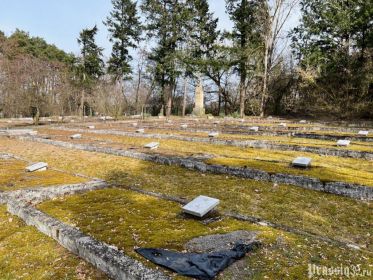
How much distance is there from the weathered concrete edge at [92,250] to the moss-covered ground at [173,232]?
14cm

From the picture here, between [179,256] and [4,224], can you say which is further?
[4,224]

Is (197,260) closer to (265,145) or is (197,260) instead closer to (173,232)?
(173,232)

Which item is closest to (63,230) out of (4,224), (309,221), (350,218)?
(4,224)

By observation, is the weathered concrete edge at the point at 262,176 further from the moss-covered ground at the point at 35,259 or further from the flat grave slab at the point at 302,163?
the moss-covered ground at the point at 35,259

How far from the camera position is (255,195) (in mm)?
5137

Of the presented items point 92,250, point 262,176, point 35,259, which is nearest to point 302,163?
point 262,176

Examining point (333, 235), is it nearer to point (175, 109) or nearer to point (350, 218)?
point (350, 218)

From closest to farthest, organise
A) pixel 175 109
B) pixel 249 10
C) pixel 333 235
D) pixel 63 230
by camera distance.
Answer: pixel 63 230, pixel 333 235, pixel 249 10, pixel 175 109

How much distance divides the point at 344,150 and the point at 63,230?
23.1 feet

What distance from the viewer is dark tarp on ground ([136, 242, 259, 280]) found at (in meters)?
2.59

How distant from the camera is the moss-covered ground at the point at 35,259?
283 cm

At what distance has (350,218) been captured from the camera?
420 cm

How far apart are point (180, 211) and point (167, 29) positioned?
25703mm

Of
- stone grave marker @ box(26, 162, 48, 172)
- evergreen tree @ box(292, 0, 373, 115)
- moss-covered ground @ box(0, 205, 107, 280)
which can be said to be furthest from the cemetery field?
evergreen tree @ box(292, 0, 373, 115)
